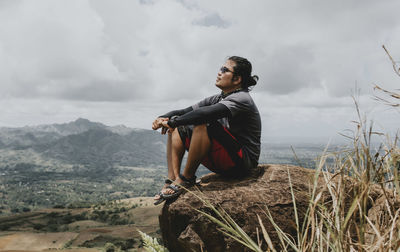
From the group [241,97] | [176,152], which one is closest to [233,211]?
[176,152]

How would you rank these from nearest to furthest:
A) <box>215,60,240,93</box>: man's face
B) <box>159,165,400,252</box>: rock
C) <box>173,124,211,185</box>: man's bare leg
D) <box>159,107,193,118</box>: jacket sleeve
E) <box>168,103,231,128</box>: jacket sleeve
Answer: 1. <box>159,165,400,252</box>: rock
2. <box>168,103,231,128</box>: jacket sleeve
3. <box>173,124,211,185</box>: man's bare leg
4. <box>215,60,240,93</box>: man's face
5. <box>159,107,193,118</box>: jacket sleeve

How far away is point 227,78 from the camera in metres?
4.89

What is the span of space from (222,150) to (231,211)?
89 centimetres

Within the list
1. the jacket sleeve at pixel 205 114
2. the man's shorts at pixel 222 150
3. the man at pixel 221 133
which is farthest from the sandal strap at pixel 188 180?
the jacket sleeve at pixel 205 114

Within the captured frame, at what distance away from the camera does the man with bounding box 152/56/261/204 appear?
4129mm

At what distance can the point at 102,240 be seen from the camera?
6016cm

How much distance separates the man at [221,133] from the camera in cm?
413

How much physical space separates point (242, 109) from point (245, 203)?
1.41 meters

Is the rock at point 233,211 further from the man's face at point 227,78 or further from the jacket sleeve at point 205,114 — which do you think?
the man's face at point 227,78

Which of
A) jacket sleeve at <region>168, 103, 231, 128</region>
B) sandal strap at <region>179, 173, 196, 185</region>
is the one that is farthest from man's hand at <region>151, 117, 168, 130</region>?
sandal strap at <region>179, 173, 196, 185</region>

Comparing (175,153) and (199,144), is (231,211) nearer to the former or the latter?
(199,144)

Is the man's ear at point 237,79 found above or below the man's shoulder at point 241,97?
above

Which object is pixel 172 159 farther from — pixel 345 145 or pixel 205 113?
pixel 345 145

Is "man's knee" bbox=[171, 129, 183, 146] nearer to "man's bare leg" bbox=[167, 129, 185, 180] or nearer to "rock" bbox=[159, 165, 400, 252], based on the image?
"man's bare leg" bbox=[167, 129, 185, 180]
